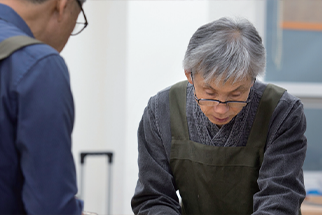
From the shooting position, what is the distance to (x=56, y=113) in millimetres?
651

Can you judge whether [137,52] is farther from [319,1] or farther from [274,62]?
[319,1]

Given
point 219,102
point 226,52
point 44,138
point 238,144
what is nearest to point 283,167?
point 238,144

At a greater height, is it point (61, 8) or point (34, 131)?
point (61, 8)

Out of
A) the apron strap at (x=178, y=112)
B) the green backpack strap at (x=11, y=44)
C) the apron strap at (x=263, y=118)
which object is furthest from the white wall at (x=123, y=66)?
the green backpack strap at (x=11, y=44)

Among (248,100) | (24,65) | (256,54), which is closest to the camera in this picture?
(24,65)

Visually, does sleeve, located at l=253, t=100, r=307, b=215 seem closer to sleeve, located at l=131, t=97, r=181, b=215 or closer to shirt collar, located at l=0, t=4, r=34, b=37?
sleeve, located at l=131, t=97, r=181, b=215

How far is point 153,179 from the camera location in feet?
4.15

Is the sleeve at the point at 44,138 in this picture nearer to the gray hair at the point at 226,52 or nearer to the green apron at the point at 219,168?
the gray hair at the point at 226,52

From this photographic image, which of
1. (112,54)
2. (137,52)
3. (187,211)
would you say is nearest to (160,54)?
(137,52)

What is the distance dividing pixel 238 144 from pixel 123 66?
5.96 ft

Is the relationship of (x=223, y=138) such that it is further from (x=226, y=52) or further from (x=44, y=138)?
(x=44, y=138)

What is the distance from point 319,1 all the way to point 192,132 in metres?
1.92

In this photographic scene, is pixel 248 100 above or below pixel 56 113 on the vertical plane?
below

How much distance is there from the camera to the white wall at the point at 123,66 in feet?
8.27
